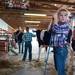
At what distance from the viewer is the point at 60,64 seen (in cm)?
773

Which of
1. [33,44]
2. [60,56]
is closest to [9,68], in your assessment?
[60,56]

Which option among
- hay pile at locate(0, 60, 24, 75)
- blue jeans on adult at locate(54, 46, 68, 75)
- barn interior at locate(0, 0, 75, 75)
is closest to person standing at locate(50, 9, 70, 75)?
blue jeans on adult at locate(54, 46, 68, 75)

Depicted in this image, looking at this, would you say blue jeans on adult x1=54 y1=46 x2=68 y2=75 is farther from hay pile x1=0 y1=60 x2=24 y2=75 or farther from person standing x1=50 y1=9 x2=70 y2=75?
hay pile x1=0 y1=60 x2=24 y2=75

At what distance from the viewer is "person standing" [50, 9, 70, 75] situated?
303 inches

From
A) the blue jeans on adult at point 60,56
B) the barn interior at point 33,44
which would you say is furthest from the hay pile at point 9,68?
the blue jeans on adult at point 60,56

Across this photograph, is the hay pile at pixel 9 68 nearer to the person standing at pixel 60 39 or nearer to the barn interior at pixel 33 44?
the barn interior at pixel 33 44

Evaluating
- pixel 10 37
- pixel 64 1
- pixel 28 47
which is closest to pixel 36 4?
pixel 64 1

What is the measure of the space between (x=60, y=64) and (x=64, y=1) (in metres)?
16.8

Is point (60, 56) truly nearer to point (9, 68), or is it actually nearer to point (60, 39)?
point (60, 39)

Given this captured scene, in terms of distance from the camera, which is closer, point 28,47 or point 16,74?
point 16,74

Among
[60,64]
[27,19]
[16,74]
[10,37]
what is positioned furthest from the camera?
[27,19]

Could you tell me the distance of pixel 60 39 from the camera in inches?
306

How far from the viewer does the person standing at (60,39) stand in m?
7.70

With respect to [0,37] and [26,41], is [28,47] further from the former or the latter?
[0,37]
